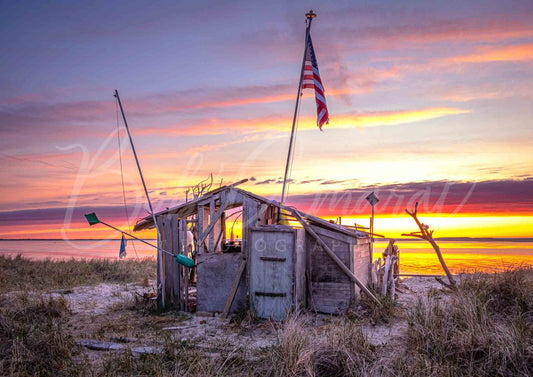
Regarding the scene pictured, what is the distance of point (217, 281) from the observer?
12.6m

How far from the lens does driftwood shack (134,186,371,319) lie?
11781mm

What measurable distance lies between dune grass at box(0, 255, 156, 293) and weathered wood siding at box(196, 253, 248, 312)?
696 centimetres

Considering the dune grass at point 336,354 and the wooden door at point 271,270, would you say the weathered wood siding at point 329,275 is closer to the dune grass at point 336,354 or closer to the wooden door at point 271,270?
the wooden door at point 271,270

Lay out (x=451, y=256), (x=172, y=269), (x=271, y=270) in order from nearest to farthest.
Answer: (x=271, y=270) < (x=172, y=269) < (x=451, y=256)

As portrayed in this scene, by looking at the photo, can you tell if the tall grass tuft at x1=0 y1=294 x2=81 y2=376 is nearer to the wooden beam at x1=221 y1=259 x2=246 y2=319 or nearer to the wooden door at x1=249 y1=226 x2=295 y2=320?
the wooden beam at x1=221 y1=259 x2=246 y2=319

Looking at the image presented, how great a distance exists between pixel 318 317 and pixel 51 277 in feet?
43.7

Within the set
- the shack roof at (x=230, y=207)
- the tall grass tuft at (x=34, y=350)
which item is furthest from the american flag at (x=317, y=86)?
the tall grass tuft at (x=34, y=350)

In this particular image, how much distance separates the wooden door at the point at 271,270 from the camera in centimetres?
1166

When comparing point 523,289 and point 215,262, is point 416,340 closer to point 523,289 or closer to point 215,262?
point 523,289

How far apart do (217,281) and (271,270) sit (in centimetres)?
182

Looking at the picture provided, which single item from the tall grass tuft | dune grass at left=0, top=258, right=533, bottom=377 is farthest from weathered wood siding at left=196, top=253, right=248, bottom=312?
the tall grass tuft

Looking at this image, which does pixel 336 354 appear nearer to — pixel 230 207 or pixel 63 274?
pixel 230 207

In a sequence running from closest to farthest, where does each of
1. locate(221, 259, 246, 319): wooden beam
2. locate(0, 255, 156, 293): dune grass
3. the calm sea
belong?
1. locate(221, 259, 246, 319): wooden beam
2. locate(0, 255, 156, 293): dune grass
3. the calm sea

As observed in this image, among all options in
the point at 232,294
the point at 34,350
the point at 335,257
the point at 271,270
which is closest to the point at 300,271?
the point at 271,270
